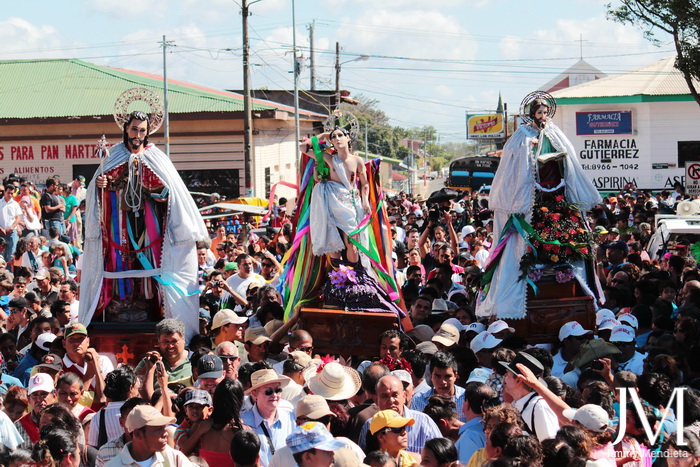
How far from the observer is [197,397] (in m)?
6.17

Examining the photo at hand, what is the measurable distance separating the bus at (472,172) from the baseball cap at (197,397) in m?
35.1

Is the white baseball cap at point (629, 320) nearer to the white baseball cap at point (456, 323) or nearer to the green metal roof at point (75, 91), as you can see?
the white baseball cap at point (456, 323)

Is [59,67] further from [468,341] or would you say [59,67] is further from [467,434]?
[467,434]

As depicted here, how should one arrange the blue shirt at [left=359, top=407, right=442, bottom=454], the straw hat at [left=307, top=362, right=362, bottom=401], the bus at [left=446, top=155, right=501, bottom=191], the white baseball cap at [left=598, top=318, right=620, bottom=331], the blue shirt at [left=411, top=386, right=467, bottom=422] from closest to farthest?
1. the blue shirt at [left=359, top=407, right=442, bottom=454]
2. the straw hat at [left=307, top=362, right=362, bottom=401]
3. the blue shirt at [left=411, top=386, right=467, bottom=422]
4. the white baseball cap at [left=598, top=318, right=620, bottom=331]
5. the bus at [left=446, top=155, right=501, bottom=191]

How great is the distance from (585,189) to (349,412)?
17.0 ft

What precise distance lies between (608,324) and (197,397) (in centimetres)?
450

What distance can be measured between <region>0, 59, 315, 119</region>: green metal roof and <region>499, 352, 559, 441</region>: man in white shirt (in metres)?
25.8

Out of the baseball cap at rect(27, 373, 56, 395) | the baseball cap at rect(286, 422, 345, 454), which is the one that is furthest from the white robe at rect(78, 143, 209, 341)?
the baseball cap at rect(286, 422, 345, 454)

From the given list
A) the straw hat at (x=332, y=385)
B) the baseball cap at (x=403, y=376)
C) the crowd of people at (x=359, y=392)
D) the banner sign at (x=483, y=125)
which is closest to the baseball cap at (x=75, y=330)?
the crowd of people at (x=359, y=392)

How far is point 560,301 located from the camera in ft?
34.8

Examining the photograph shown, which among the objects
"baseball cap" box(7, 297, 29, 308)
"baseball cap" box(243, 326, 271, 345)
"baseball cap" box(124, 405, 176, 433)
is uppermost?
"baseball cap" box(7, 297, 29, 308)

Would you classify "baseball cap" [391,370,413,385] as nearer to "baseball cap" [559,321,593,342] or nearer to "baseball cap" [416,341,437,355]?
"baseball cap" [416,341,437,355]

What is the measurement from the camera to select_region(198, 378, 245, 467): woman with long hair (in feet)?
19.1

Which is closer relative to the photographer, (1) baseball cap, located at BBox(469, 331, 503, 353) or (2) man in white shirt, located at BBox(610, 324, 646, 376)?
(2) man in white shirt, located at BBox(610, 324, 646, 376)
